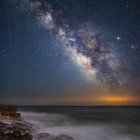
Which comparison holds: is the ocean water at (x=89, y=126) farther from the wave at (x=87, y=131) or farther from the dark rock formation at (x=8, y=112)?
the dark rock formation at (x=8, y=112)

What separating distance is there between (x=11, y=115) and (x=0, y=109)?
2.31 m

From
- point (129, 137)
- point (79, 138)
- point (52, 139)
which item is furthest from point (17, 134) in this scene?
point (129, 137)

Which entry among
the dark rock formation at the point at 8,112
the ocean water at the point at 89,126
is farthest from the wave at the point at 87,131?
the dark rock formation at the point at 8,112

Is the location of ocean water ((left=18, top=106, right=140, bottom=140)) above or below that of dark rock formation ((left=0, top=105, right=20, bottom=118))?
below

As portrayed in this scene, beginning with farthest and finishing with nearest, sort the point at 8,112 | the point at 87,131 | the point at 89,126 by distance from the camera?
the point at 89,126, the point at 8,112, the point at 87,131

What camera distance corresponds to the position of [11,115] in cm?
3269

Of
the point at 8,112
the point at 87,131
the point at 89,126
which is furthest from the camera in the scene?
the point at 89,126

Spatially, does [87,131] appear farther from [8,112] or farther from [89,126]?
[8,112]

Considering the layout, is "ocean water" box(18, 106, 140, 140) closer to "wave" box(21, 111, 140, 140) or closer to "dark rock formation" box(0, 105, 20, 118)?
"wave" box(21, 111, 140, 140)

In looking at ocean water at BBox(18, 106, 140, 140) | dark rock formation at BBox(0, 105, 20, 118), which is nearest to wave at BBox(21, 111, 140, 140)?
ocean water at BBox(18, 106, 140, 140)

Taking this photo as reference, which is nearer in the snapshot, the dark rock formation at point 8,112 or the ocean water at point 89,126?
the ocean water at point 89,126

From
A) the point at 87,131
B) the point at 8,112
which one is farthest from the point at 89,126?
the point at 8,112

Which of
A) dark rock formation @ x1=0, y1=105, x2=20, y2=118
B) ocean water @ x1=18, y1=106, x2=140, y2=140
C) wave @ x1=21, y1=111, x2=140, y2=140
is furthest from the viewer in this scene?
dark rock formation @ x1=0, y1=105, x2=20, y2=118

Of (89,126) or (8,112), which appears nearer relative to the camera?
(8,112)
